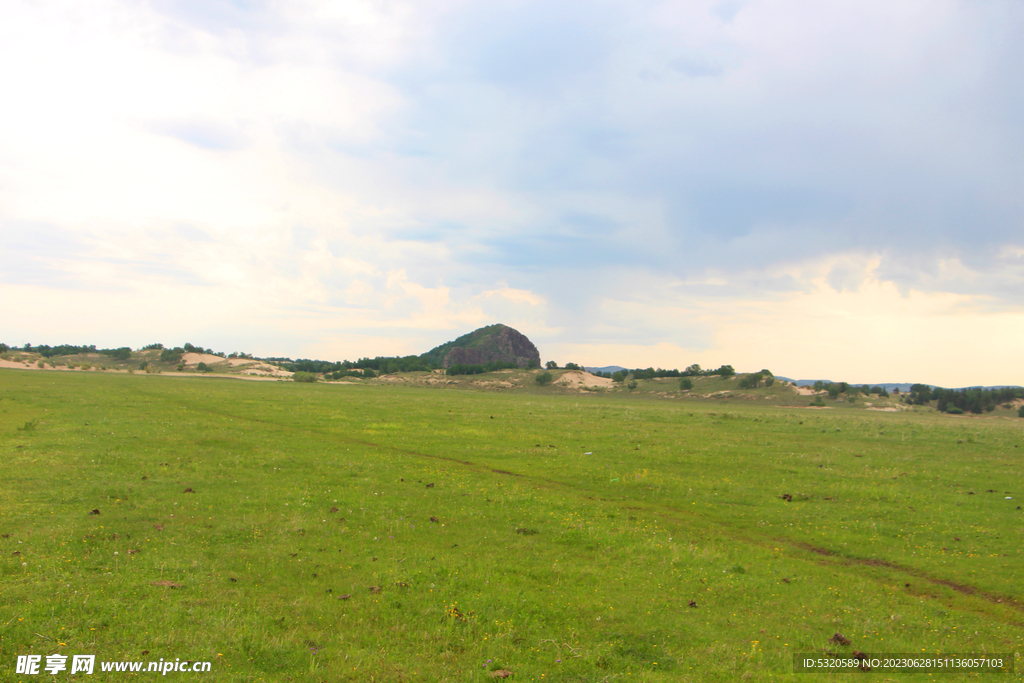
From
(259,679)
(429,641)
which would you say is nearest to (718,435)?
(429,641)

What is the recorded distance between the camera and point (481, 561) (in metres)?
14.2

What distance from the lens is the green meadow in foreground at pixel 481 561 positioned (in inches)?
385

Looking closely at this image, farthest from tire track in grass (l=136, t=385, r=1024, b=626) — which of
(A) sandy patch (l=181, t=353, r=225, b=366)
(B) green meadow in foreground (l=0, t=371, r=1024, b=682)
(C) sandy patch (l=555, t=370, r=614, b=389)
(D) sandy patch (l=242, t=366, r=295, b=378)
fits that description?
(A) sandy patch (l=181, t=353, r=225, b=366)

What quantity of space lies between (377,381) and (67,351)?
103 metres

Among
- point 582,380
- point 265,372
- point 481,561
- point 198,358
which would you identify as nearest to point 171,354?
point 198,358

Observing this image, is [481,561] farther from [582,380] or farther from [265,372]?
[265,372]

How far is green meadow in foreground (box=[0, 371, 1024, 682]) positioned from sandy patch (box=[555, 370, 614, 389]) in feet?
366

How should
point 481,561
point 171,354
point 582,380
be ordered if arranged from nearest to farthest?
1. point 481,561
2. point 582,380
3. point 171,354

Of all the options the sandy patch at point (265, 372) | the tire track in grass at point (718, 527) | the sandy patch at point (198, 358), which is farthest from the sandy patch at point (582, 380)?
the tire track in grass at point (718, 527)

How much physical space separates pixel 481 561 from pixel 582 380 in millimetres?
133399

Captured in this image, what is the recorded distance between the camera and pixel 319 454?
28438 millimetres

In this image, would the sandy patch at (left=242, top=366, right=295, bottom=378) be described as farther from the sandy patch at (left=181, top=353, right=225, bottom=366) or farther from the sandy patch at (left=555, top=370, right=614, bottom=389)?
the sandy patch at (left=555, top=370, right=614, bottom=389)

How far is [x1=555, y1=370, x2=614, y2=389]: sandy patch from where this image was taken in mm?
142350

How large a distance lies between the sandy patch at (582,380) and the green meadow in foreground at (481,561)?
111531 mm
